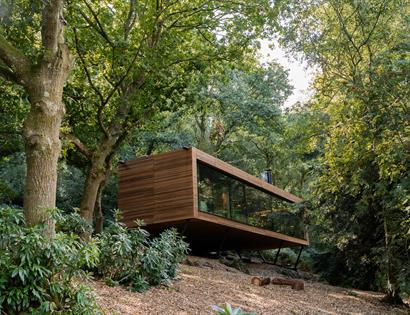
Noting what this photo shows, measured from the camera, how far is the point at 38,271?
4.36 meters

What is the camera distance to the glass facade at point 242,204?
11984 millimetres

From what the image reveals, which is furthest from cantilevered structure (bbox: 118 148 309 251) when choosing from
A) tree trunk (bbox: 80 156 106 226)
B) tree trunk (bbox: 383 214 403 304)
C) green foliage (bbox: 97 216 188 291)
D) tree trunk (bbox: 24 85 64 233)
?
Result: tree trunk (bbox: 24 85 64 233)

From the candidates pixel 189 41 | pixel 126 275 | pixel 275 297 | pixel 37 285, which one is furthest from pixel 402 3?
pixel 37 285

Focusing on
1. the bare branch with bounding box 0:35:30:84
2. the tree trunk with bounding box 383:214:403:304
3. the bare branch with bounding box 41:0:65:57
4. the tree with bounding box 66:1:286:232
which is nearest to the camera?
the bare branch with bounding box 0:35:30:84

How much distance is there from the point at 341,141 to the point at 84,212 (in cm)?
515

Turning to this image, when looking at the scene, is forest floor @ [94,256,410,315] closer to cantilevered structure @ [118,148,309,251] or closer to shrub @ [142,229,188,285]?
shrub @ [142,229,188,285]

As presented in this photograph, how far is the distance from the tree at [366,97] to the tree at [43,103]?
4855mm

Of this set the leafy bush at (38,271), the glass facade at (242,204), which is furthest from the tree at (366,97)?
the leafy bush at (38,271)

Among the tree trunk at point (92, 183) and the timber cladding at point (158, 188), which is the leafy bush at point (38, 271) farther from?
the timber cladding at point (158, 188)

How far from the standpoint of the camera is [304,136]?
32.5ft

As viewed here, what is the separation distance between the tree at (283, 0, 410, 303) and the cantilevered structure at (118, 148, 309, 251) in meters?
3.21

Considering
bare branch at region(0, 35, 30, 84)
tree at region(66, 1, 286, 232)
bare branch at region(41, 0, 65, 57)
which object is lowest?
bare branch at region(0, 35, 30, 84)

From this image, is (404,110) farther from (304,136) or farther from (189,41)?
(189,41)

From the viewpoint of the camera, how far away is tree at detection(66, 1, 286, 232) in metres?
8.17
